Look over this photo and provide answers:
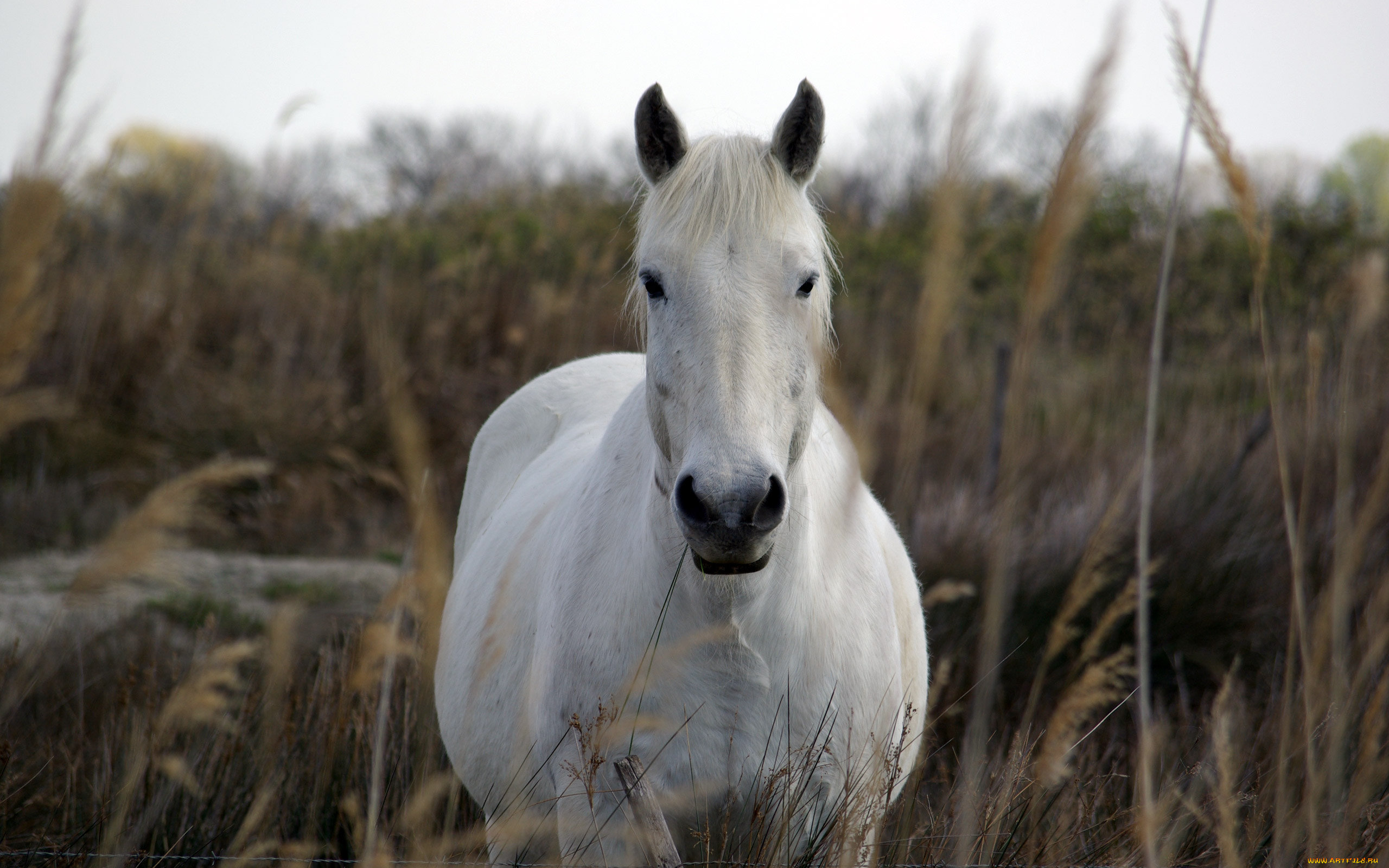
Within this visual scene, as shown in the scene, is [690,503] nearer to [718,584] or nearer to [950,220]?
[718,584]

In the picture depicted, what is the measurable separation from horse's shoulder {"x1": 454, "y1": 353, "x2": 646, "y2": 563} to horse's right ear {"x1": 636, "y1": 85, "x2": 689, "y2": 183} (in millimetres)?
1273

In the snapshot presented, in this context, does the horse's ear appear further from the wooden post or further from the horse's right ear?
the wooden post

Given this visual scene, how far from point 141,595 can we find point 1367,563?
18.9ft

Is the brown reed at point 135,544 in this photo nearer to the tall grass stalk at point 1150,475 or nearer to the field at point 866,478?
the field at point 866,478

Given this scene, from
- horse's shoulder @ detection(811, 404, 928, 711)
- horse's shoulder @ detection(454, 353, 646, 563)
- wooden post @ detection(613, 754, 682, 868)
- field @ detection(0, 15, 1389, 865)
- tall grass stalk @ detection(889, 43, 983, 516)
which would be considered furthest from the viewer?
horse's shoulder @ detection(454, 353, 646, 563)

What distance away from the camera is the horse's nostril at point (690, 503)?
59.0 inches

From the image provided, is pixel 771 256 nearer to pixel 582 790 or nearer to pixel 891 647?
pixel 891 647

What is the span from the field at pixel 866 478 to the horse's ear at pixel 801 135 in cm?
17

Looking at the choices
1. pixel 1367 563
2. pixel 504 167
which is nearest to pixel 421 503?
pixel 1367 563

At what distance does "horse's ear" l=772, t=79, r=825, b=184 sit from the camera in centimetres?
197

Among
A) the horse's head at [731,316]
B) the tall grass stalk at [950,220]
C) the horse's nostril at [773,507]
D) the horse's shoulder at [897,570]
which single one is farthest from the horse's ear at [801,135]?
the tall grass stalk at [950,220]

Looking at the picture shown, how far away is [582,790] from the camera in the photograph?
5.88 feet

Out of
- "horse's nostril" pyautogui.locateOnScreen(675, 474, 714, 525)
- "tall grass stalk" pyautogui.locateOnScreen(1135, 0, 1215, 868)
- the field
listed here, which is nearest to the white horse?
"horse's nostril" pyautogui.locateOnScreen(675, 474, 714, 525)

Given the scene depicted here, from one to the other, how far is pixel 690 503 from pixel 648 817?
0.51 metres
